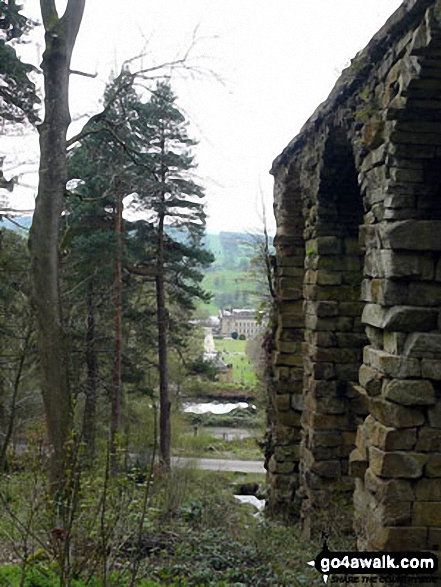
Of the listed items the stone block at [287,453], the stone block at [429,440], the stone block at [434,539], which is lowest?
the stone block at [287,453]

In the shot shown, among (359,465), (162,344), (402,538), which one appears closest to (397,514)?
(402,538)

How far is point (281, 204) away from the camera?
10.7 metres

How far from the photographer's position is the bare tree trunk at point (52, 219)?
25.1 feet

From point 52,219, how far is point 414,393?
5.10 metres

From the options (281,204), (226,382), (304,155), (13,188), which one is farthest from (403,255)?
(226,382)

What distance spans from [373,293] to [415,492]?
66.8 inches

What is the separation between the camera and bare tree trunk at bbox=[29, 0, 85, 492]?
7.66 m

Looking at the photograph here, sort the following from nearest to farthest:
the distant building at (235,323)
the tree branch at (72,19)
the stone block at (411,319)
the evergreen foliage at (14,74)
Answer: the stone block at (411,319), the tree branch at (72,19), the evergreen foliage at (14,74), the distant building at (235,323)

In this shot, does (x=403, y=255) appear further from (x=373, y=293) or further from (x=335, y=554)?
(x=335, y=554)

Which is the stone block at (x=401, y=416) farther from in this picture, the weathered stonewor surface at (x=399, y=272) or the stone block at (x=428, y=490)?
the stone block at (x=428, y=490)

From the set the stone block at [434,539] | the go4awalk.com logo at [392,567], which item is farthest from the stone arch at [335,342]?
the stone block at [434,539]

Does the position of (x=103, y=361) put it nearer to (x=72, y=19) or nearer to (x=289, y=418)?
(x=289, y=418)

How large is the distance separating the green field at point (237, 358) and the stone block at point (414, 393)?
38.2m

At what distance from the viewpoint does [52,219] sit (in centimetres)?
785
